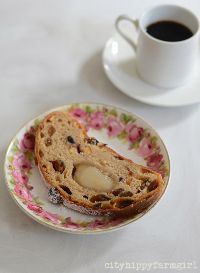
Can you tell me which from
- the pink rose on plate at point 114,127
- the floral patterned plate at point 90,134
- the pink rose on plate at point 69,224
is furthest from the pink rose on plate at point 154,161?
the pink rose on plate at point 69,224

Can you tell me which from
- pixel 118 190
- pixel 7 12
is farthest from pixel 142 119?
pixel 7 12

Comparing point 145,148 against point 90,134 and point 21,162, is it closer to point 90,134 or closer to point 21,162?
point 90,134

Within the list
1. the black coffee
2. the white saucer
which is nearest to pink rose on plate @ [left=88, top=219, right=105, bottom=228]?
the white saucer

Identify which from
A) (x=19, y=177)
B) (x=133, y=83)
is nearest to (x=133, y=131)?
(x=133, y=83)

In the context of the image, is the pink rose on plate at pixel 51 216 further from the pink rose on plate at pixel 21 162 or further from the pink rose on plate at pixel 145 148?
the pink rose on plate at pixel 145 148

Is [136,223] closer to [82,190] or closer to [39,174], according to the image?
[82,190]
